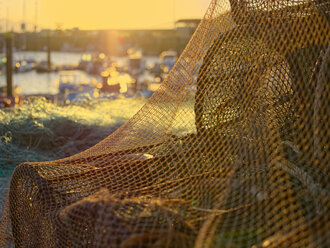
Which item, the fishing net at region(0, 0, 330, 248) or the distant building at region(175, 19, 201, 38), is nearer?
the fishing net at region(0, 0, 330, 248)

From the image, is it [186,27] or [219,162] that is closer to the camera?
[219,162]

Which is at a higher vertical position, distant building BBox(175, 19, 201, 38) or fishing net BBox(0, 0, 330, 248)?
distant building BBox(175, 19, 201, 38)

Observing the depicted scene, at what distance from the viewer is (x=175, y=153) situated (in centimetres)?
304

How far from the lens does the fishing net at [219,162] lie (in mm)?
2088

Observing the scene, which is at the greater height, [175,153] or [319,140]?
[319,140]

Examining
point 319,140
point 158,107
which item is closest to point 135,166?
point 158,107

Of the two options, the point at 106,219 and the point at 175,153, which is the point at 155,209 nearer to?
the point at 106,219

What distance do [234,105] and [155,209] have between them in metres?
1.40

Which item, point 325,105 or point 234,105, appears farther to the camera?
point 234,105

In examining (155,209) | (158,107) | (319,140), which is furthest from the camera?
(158,107)

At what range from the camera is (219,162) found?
8.96 feet

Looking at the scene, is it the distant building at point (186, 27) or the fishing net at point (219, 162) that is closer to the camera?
the fishing net at point (219, 162)

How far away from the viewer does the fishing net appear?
2.09 meters

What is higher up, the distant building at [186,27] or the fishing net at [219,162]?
the distant building at [186,27]
